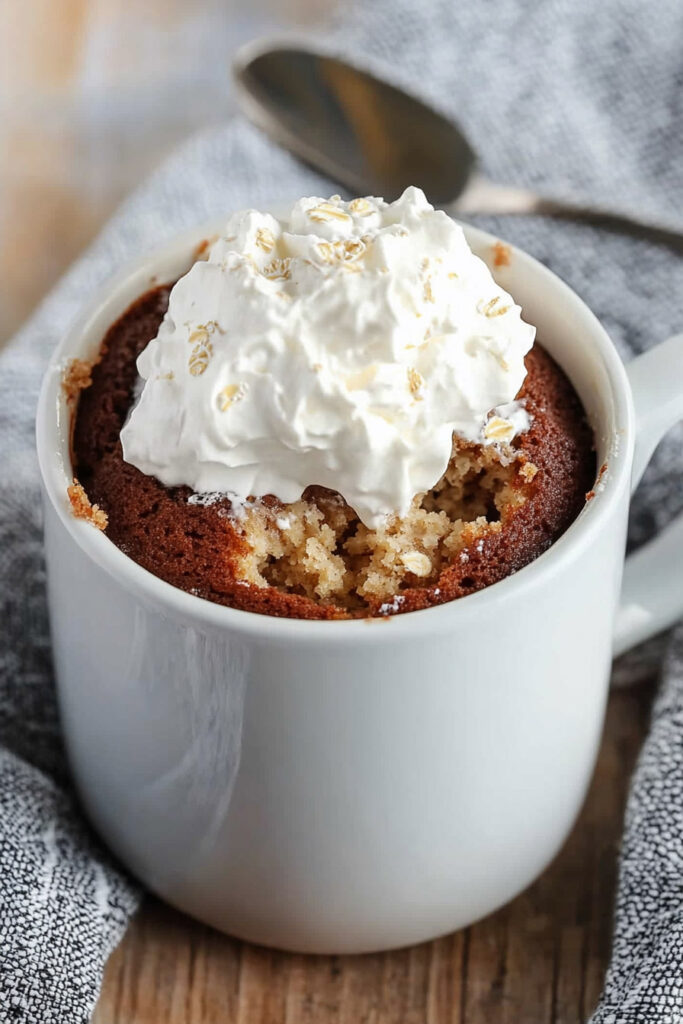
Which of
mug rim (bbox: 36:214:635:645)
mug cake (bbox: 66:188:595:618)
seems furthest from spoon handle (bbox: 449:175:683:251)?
mug cake (bbox: 66:188:595:618)

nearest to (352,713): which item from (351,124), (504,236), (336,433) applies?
(336,433)

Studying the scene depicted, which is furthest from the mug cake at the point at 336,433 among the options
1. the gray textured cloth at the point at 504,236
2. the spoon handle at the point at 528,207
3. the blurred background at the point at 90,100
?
the blurred background at the point at 90,100

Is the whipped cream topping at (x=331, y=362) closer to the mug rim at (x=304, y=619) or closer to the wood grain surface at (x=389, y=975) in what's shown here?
the mug rim at (x=304, y=619)

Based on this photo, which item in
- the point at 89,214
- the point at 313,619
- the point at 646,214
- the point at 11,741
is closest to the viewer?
the point at 313,619

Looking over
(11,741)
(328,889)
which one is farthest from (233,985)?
(11,741)

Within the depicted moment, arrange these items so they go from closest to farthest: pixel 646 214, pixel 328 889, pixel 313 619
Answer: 1. pixel 313 619
2. pixel 328 889
3. pixel 646 214

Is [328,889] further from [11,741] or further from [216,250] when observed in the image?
[216,250]
